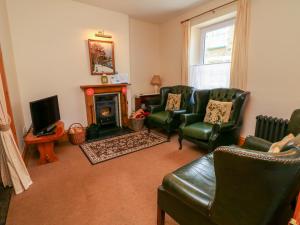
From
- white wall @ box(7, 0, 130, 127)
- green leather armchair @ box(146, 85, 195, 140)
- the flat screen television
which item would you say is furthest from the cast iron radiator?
the flat screen television

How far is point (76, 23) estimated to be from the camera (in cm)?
329

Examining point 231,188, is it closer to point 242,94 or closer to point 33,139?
point 242,94

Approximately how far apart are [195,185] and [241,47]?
2.56 metres

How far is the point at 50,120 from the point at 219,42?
350 centimetres

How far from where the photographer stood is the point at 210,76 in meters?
3.56

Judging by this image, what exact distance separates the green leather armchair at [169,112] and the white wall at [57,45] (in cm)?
145

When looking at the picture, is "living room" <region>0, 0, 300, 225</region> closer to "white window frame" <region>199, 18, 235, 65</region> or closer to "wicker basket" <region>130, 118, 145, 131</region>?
"white window frame" <region>199, 18, 235, 65</region>

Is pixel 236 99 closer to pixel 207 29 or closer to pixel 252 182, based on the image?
pixel 207 29

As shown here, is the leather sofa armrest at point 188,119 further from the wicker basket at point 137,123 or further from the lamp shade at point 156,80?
the lamp shade at point 156,80

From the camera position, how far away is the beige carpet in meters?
1.57

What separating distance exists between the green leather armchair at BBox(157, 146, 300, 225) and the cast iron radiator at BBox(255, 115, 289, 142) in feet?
5.01

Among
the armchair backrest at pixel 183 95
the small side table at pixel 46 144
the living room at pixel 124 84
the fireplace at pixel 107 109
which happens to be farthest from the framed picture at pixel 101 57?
the small side table at pixel 46 144

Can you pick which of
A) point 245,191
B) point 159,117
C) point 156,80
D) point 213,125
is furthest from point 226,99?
point 245,191

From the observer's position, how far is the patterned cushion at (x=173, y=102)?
363 centimetres
